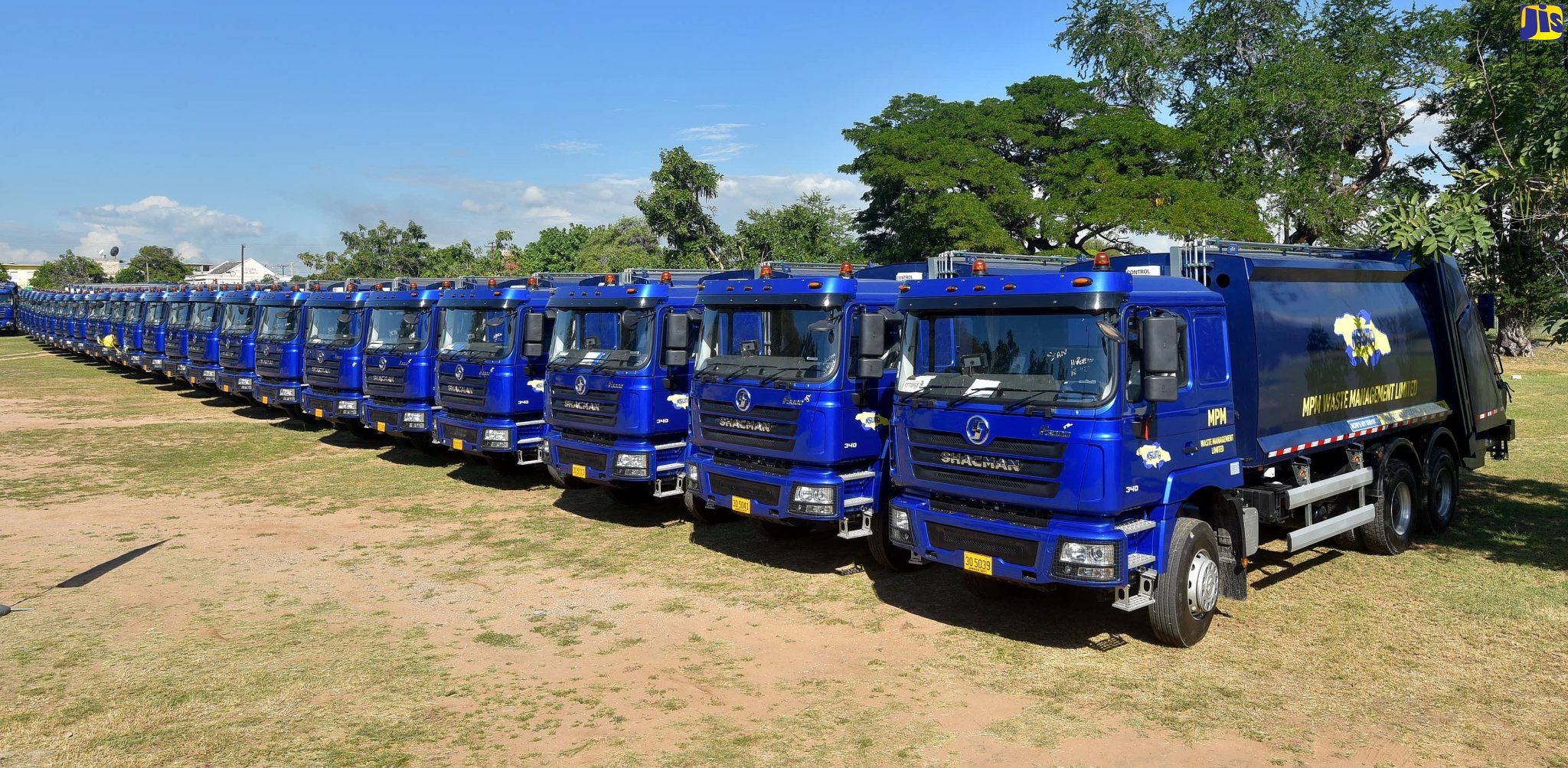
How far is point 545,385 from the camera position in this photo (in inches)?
518

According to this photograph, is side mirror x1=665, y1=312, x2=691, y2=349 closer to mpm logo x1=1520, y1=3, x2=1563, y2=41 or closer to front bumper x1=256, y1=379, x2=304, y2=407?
mpm logo x1=1520, y1=3, x2=1563, y2=41

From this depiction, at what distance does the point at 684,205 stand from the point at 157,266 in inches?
3606

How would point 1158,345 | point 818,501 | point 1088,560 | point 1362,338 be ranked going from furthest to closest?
point 1362,338
point 818,501
point 1088,560
point 1158,345

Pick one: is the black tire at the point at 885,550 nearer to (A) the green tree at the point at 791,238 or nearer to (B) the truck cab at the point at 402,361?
(B) the truck cab at the point at 402,361

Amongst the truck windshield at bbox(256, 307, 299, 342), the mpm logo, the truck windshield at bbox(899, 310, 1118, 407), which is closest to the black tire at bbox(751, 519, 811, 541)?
the truck windshield at bbox(899, 310, 1118, 407)

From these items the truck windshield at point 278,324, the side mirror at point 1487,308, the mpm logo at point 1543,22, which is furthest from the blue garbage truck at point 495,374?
the side mirror at point 1487,308

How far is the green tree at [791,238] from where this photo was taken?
135 feet

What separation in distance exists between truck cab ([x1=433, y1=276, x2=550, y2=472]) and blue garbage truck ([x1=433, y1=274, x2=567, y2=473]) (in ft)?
0.03

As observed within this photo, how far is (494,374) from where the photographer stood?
14234 mm

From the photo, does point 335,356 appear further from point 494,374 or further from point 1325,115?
point 1325,115

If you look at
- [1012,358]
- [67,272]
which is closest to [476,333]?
[1012,358]

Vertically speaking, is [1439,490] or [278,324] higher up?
[278,324]

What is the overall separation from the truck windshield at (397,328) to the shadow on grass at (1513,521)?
13.9 metres

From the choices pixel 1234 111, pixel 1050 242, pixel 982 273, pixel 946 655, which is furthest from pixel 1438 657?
pixel 1234 111
